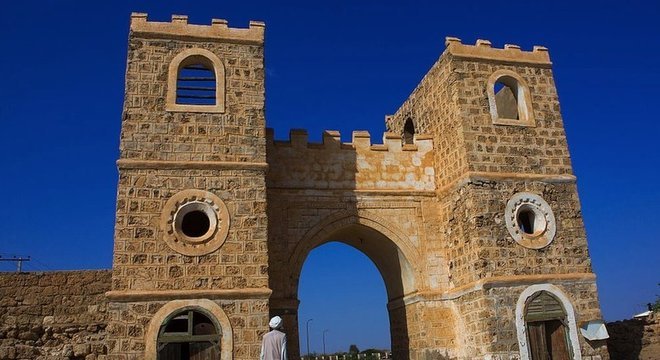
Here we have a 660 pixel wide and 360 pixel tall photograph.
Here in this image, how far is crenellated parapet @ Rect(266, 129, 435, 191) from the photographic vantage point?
44.4 ft

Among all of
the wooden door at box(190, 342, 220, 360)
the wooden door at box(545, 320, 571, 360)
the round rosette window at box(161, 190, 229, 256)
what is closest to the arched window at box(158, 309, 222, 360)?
the wooden door at box(190, 342, 220, 360)

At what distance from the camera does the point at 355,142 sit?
14094mm

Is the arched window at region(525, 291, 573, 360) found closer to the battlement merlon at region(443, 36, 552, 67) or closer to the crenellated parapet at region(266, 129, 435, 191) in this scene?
the crenellated parapet at region(266, 129, 435, 191)

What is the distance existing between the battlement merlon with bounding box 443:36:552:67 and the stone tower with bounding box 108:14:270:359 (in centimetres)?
429

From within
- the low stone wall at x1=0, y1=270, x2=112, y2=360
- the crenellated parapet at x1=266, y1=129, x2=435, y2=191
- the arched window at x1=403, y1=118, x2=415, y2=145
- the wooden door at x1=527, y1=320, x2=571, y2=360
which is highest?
the arched window at x1=403, y1=118, x2=415, y2=145

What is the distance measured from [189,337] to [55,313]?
2908 mm

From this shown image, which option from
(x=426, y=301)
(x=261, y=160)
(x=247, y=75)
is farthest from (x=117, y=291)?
(x=426, y=301)

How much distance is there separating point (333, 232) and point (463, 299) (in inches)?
121

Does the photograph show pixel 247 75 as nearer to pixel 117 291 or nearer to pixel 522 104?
pixel 117 291

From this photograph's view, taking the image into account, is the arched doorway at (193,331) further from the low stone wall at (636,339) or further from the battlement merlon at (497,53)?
the low stone wall at (636,339)

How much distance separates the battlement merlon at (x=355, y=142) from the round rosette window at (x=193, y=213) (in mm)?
2793

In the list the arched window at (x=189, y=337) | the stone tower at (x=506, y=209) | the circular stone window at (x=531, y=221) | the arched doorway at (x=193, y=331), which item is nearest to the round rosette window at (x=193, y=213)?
the arched doorway at (x=193, y=331)

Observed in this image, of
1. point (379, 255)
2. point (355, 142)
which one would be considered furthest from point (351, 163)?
point (379, 255)

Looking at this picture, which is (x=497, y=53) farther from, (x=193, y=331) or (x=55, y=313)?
(x=55, y=313)
